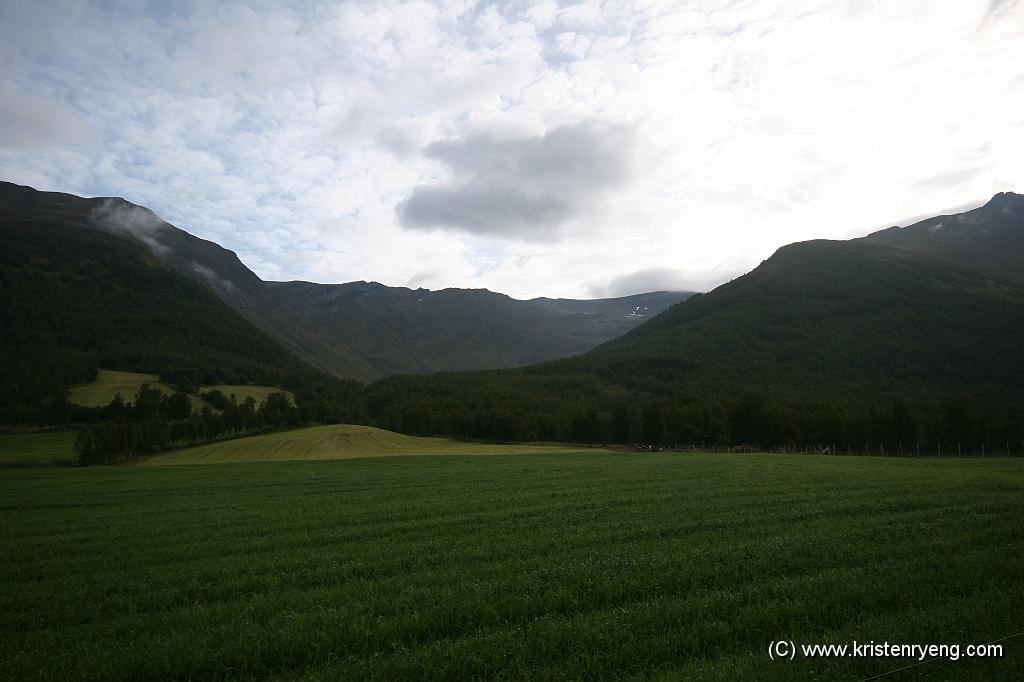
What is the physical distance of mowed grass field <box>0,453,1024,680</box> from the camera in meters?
7.63

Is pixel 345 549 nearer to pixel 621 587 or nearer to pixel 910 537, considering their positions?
pixel 621 587

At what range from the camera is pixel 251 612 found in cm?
1018

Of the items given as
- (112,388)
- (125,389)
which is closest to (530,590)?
(125,389)

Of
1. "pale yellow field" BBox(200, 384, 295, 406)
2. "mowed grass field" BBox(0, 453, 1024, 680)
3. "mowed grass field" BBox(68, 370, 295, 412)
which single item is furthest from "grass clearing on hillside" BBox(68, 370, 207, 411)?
"mowed grass field" BBox(0, 453, 1024, 680)

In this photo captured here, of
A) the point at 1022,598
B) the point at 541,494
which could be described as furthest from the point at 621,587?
the point at 541,494

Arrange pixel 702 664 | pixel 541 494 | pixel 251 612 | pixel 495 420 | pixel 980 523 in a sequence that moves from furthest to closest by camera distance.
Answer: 1. pixel 495 420
2. pixel 541 494
3. pixel 980 523
4. pixel 251 612
5. pixel 702 664

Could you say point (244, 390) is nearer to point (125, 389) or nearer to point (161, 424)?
point (125, 389)

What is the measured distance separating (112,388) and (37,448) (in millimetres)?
66988

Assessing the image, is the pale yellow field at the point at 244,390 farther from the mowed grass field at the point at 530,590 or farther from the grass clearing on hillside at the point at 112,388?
Result: the mowed grass field at the point at 530,590

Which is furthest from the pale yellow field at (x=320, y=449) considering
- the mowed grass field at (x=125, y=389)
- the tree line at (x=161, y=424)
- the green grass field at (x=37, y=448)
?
the mowed grass field at (x=125, y=389)

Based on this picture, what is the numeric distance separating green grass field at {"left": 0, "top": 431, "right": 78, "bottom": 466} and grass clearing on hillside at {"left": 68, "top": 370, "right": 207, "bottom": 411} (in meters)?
17.6

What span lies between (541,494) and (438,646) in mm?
18953

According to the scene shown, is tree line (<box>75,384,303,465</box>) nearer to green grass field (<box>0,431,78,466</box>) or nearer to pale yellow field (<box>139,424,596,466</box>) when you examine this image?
green grass field (<box>0,431,78,466</box>)

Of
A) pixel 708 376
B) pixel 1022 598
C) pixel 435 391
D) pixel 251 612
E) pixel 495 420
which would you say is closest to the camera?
pixel 1022 598
